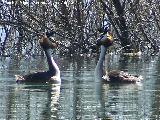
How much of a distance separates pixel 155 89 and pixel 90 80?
2.98m

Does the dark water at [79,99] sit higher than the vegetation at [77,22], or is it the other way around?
the vegetation at [77,22]

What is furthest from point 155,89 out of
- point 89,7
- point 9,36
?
point 9,36

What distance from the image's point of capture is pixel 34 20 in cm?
3500

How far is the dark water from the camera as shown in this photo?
1380cm

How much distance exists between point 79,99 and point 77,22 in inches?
748

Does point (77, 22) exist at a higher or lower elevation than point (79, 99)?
higher

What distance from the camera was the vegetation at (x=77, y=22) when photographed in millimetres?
34188

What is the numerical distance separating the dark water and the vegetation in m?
10.4

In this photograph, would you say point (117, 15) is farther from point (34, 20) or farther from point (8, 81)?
point (8, 81)

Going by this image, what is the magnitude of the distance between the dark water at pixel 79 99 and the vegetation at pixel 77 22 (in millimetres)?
10396

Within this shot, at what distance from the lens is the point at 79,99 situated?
53.6 ft

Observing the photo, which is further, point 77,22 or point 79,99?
point 77,22

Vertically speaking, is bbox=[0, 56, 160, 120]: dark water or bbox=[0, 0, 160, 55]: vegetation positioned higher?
bbox=[0, 0, 160, 55]: vegetation

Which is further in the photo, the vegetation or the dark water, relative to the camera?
the vegetation
